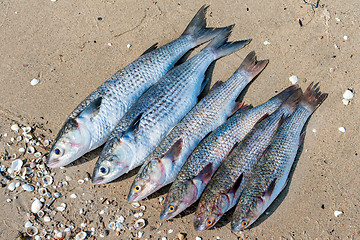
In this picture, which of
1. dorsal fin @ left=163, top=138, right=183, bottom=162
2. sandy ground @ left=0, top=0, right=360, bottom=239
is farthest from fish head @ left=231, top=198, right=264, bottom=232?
dorsal fin @ left=163, top=138, right=183, bottom=162

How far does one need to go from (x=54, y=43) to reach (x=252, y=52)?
11.8 ft

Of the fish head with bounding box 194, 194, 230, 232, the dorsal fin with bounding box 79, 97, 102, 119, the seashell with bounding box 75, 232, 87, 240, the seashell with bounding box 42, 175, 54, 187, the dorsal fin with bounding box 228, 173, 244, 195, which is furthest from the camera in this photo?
the seashell with bounding box 42, 175, 54, 187

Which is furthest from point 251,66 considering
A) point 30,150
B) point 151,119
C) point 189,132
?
point 30,150

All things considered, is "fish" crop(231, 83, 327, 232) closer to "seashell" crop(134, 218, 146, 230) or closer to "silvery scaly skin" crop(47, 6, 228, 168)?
"seashell" crop(134, 218, 146, 230)

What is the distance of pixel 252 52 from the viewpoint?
5262mm

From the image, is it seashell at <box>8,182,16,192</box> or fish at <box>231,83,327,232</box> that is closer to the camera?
fish at <box>231,83,327,232</box>

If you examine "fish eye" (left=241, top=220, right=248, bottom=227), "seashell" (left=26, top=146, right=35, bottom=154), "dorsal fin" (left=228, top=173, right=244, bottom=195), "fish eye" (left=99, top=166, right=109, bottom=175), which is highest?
"fish eye" (left=99, top=166, right=109, bottom=175)

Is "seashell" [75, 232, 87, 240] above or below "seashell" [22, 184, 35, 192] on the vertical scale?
below

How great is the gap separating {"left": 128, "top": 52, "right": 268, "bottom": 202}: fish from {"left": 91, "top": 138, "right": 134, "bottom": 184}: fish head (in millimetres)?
274

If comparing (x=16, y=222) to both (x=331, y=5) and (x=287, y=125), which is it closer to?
(x=287, y=125)

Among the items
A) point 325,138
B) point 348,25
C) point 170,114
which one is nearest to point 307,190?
point 325,138

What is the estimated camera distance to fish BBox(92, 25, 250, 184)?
4.32 meters

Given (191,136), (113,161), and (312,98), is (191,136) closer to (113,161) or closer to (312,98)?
(113,161)

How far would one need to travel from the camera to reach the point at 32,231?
14.2ft
